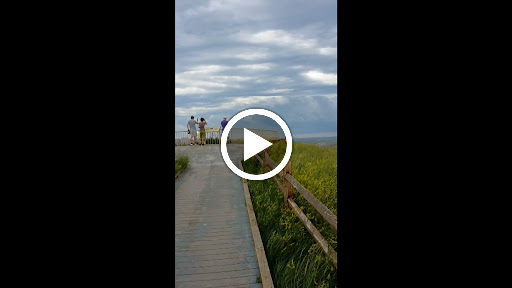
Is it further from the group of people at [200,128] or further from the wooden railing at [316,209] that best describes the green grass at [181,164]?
the wooden railing at [316,209]

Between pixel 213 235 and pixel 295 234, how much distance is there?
4.85ft

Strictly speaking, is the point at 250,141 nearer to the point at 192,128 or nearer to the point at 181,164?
the point at 181,164

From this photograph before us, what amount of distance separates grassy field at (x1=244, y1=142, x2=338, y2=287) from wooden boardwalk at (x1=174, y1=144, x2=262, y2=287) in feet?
1.20

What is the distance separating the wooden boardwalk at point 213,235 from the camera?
470cm

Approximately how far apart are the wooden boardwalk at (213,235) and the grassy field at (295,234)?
365 millimetres

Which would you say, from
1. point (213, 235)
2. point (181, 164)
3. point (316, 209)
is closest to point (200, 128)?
point (181, 164)

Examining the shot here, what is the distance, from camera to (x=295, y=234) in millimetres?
6387

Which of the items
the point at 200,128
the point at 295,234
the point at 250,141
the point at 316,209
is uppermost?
the point at 200,128

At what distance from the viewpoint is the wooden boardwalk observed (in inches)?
185

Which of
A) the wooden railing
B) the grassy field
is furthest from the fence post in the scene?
the grassy field
